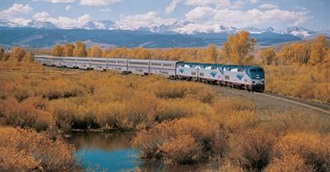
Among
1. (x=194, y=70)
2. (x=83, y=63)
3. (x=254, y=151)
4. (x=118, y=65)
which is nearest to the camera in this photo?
(x=254, y=151)

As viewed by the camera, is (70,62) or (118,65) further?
(70,62)

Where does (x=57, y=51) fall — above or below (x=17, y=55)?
above

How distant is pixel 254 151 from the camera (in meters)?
19.2

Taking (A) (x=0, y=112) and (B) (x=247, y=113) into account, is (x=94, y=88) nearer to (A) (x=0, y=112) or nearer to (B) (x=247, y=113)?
(A) (x=0, y=112)

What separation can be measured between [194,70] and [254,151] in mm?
43972

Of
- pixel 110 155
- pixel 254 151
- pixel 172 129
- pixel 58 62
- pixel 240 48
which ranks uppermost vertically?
pixel 240 48

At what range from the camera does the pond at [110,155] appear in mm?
20219

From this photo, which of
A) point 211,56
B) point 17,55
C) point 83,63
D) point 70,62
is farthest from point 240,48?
point 17,55

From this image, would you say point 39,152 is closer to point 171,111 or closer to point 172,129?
point 172,129

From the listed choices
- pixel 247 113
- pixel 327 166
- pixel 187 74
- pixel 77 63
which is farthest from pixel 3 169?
pixel 77 63

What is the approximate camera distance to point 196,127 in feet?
72.0

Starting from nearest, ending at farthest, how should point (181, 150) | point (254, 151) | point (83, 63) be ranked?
point (254, 151), point (181, 150), point (83, 63)

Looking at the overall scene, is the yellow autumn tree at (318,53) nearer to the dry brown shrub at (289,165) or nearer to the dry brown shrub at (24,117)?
the dry brown shrub at (24,117)

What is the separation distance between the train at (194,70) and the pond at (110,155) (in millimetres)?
25421
